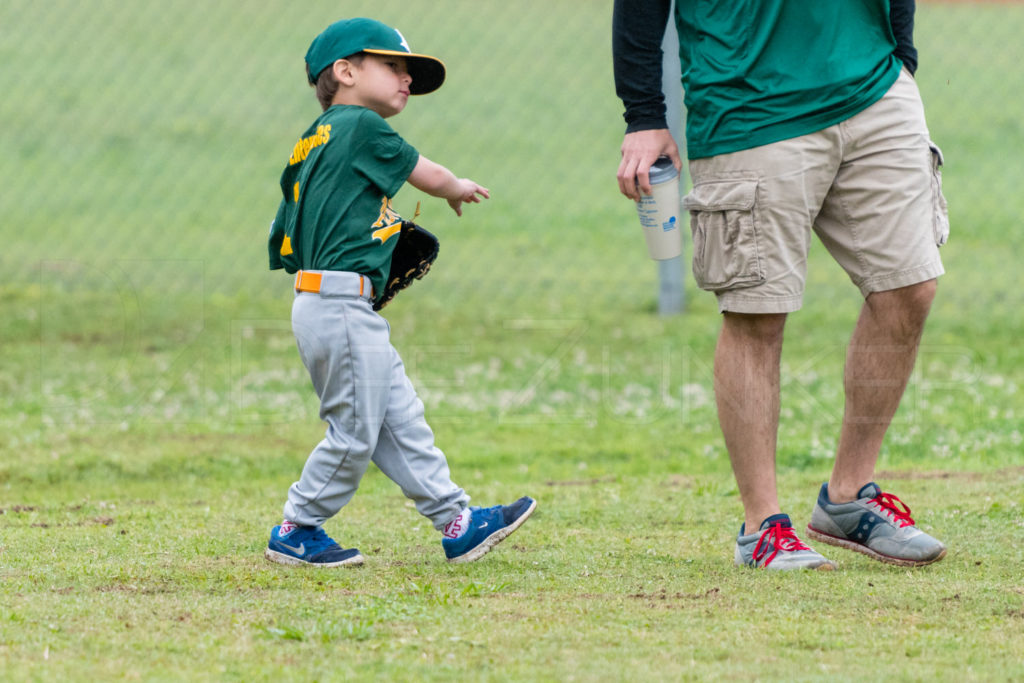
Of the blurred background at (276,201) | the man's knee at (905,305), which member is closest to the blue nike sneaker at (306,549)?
the man's knee at (905,305)

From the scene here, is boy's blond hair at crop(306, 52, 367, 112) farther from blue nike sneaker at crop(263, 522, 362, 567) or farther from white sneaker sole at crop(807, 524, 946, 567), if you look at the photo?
white sneaker sole at crop(807, 524, 946, 567)

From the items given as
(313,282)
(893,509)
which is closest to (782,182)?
(893,509)

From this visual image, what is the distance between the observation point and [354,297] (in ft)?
12.7

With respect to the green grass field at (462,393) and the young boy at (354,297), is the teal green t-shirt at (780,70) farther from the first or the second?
the green grass field at (462,393)

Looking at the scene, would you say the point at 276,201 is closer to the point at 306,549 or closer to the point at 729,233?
the point at 306,549

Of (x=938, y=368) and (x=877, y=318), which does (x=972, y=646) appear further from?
(x=938, y=368)

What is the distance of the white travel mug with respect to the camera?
3895 millimetres

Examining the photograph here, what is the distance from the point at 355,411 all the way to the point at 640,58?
132 cm

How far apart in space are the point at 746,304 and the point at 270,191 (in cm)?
1092

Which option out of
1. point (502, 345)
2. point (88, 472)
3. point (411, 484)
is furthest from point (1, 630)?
point (502, 345)

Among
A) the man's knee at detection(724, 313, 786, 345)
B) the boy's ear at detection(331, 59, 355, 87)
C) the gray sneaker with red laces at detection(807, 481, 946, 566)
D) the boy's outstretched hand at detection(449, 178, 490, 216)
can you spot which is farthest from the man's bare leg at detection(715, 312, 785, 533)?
the boy's ear at detection(331, 59, 355, 87)

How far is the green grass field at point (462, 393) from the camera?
2992 mm

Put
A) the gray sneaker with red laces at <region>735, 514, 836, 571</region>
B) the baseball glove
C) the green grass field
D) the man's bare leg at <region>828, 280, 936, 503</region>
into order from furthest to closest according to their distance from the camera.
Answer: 1. the baseball glove
2. the man's bare leg at <region>828, 280, 936, 503</region>
3. the gray sneaker with red laces at <region>735, 514, 836, 571</region>
4. the green grass field

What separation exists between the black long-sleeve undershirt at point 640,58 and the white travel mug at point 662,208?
14 centimetres
